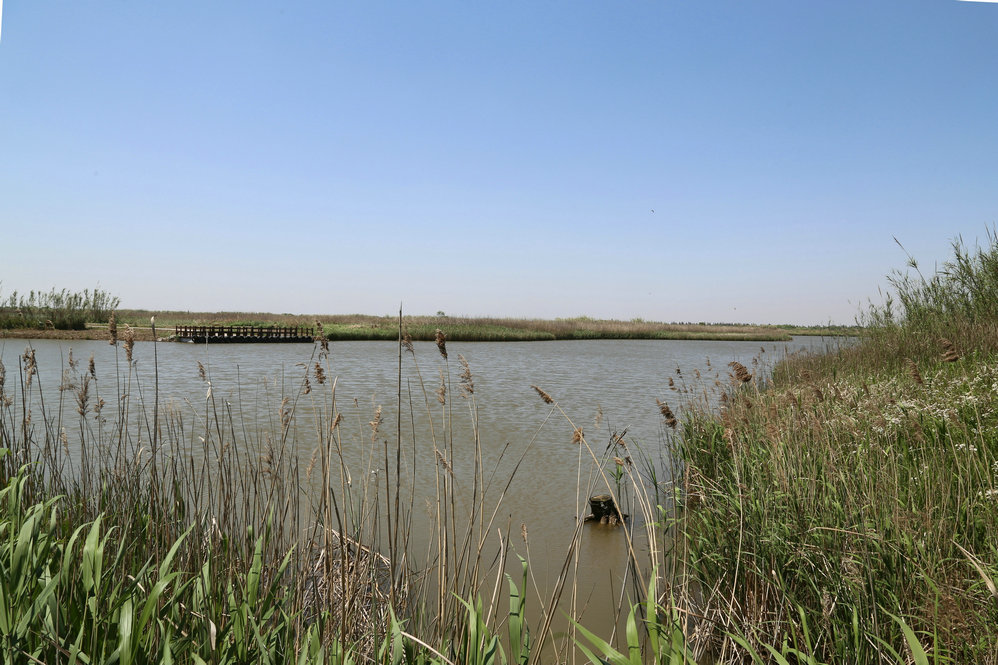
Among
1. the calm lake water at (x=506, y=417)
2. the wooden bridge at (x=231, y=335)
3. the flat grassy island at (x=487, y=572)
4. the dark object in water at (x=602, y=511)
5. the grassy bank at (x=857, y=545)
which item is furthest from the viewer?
the wooden bridge at (x=231, y=335)

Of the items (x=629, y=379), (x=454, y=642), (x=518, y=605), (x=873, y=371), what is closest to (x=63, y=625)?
(x=454, y=642)

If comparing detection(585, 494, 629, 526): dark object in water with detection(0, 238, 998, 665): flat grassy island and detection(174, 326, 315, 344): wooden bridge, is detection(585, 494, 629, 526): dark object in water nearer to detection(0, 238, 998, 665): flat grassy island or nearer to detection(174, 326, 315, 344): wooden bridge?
detection(0, 238, 998, 665): flat grassy island

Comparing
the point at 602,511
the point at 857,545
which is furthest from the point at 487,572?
the point at 602,511

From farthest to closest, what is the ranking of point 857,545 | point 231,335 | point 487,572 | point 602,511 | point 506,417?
point 231,335 → point 506,417 → point 602,511 → point 487,572 → point 857,545

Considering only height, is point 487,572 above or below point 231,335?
below

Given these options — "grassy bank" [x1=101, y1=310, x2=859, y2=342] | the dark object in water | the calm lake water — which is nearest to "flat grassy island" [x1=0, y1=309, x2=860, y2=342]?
"grassy bank" [x1=101, y1=310, x2=859, y2=342]

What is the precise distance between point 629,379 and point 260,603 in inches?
659

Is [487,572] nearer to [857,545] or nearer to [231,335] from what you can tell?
[857,545]

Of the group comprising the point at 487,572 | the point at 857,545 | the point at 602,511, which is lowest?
the point at 602,511

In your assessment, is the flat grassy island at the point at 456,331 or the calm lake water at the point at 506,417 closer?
the calm lake water at the point at 506,417

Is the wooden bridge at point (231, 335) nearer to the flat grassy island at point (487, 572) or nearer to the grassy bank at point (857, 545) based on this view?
the flat grassy island at point (487, 572)

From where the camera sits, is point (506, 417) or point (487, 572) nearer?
point (487, 572)

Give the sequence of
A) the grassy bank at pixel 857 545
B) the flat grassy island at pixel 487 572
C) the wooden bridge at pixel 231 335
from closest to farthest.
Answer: the flat grassy island at pixel 487 572
the grassy bank at pixel 857 545
the wooden bridge at pixel 231 335

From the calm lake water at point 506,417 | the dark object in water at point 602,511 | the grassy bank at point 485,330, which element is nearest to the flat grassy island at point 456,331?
the grassy bank at point 485,330
